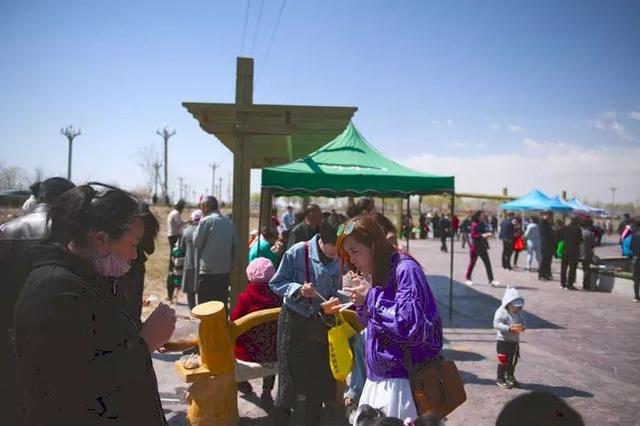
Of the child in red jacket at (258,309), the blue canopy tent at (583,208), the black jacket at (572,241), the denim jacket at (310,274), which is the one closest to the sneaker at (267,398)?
the child in red jacket at (258,309)

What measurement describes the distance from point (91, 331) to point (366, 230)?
1.47 m

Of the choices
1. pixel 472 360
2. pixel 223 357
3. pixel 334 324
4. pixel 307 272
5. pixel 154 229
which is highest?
pixel 154 229

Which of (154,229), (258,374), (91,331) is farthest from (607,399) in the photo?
(91,331)

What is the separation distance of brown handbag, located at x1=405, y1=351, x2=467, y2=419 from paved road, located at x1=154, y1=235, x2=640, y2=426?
2.23m

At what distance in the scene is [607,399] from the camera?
5.00 m

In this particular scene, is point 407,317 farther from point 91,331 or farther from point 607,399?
point 607,399

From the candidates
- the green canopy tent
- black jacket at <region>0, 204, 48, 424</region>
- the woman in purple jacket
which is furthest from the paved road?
black jacket at <region>0, 204, 48, 424</region>

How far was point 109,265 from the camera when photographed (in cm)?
166

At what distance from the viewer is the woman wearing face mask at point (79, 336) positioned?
1.23 m

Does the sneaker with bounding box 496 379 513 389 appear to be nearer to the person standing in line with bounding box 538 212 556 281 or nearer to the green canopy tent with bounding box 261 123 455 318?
the green canopy tent with bounding box 261 123 455 318

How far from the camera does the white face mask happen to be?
1.59 metres

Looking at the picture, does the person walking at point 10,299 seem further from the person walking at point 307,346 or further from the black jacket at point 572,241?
the black jacket at point 572,241

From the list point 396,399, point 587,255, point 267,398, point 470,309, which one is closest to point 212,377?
point 267,398

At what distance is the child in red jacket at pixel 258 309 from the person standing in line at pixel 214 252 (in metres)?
1.73
